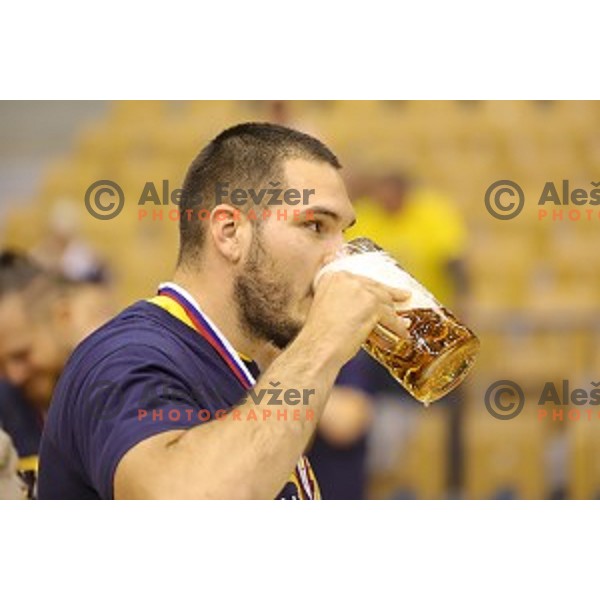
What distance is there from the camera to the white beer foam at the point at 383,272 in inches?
50.5

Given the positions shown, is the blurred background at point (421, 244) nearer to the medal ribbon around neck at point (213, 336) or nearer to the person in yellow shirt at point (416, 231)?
the person in yellow shirt at point (416, 231)

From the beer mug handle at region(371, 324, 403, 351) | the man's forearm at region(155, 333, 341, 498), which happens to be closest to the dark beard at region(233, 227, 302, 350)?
the beer mug handle at region(371, 324, 403, 351)

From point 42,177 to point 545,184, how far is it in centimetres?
126

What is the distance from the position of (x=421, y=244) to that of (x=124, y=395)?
1752 mm

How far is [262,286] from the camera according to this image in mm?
1419

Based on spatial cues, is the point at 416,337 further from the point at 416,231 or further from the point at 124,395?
the point at 416,231

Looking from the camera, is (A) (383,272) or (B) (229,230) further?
(B) (229,230)

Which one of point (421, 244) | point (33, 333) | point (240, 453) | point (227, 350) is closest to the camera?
point (240, 453)

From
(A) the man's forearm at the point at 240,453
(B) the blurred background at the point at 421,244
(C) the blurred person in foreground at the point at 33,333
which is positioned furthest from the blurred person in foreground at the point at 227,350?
(B) the blurred background at the point at 421,244

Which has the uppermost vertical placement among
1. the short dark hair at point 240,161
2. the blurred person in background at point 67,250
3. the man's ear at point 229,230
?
the short dark hair at point 240,161

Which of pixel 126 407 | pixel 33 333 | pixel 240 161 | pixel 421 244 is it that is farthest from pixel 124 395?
pixel 421 244

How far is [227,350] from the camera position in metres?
1.40

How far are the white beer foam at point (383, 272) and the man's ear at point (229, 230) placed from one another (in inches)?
4.9

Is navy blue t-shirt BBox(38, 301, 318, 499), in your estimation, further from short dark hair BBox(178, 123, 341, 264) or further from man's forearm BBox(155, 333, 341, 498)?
short dark hair BBox(178, 123, 341, 264)
